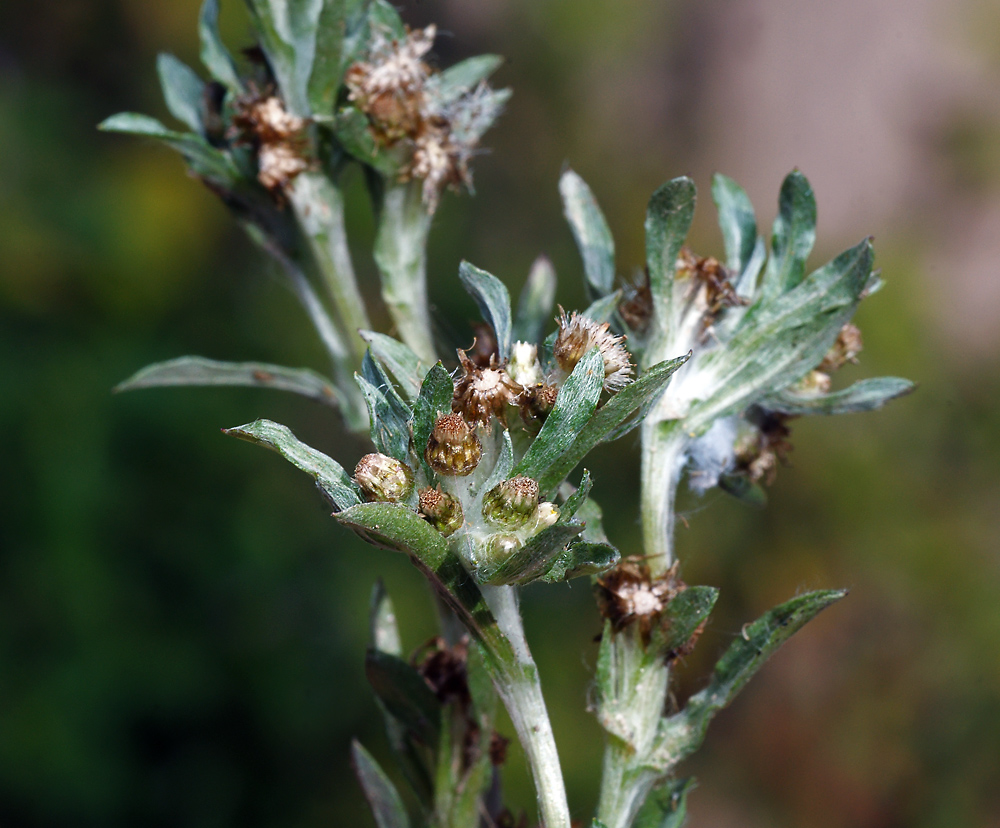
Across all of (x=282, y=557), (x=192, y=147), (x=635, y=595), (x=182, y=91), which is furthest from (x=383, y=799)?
(x=282, y=557)

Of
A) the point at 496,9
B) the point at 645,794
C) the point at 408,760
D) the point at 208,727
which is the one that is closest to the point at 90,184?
the point at 208,727

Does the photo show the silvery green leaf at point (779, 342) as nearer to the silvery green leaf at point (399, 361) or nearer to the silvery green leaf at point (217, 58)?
the silvery green leaf at point (399, 361)

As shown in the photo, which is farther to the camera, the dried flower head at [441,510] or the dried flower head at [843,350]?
the dried flower head at [843,350]

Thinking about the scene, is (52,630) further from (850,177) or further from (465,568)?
(850,177)

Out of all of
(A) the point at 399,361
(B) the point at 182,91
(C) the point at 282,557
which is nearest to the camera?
(A) the point at 399,361

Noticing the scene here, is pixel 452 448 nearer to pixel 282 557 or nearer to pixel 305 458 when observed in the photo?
pixel 305 458

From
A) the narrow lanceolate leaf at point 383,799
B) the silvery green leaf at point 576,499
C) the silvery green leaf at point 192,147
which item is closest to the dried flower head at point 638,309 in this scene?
the silvery green leaf at point 576,499
